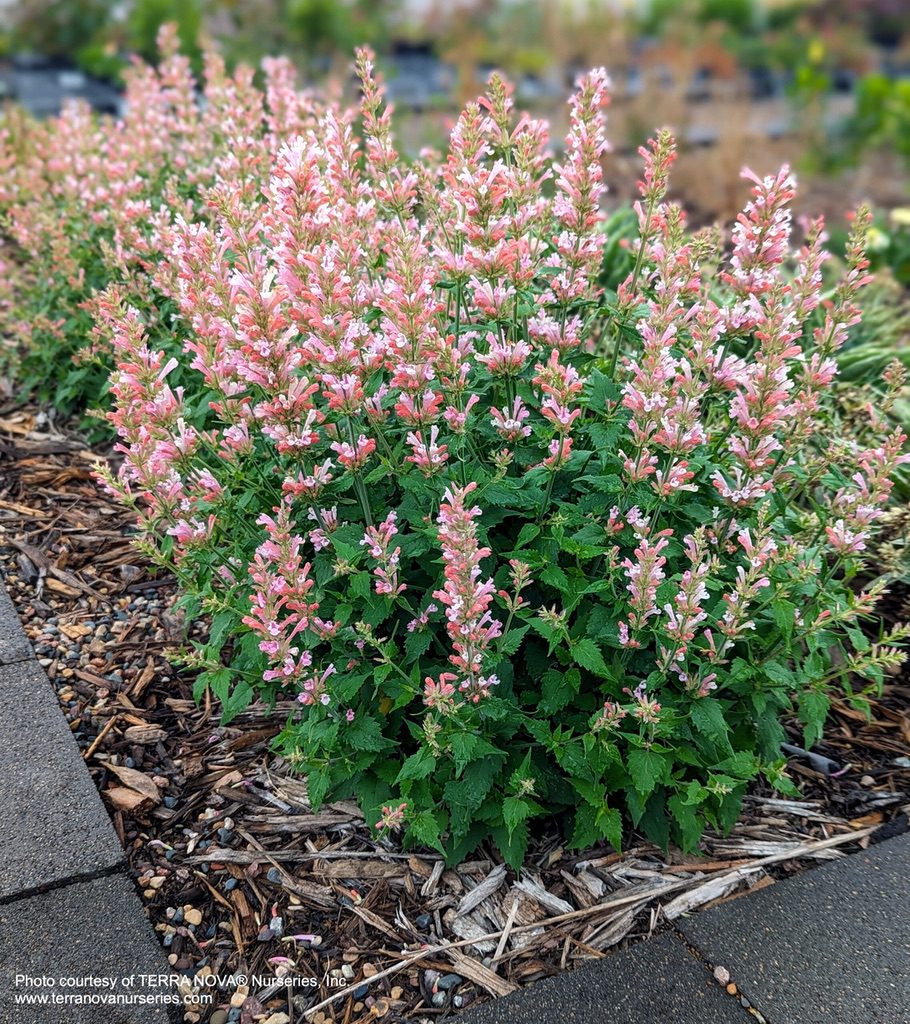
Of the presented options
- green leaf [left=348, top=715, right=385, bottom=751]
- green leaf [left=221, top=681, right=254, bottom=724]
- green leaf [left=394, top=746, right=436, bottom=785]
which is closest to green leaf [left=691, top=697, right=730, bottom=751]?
green leaf [left=394, top=746, right=436, bottom=785]

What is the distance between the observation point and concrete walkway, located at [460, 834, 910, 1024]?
228 centimetres

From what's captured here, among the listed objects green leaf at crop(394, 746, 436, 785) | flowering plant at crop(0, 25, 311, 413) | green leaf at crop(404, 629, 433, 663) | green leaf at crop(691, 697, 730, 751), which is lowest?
green leaf at crop(394, 746, 436, 785)

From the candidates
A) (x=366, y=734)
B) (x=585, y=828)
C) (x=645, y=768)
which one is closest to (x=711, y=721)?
(x=645, y=768)

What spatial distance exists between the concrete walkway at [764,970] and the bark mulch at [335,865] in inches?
4.8

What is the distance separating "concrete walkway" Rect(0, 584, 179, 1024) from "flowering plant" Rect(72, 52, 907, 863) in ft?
1.74

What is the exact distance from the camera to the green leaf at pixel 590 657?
93.6 inches

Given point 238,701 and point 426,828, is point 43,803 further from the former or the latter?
point 426,828

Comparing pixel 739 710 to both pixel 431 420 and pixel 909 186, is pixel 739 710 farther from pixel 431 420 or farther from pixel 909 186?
pixel 909 186

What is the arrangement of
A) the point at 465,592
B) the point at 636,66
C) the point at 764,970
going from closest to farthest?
1. the point at 465,592
2. the point at 764,970
3. the point at 636,66

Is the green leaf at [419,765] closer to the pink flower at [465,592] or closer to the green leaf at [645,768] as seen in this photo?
the pink flower at [465,592]

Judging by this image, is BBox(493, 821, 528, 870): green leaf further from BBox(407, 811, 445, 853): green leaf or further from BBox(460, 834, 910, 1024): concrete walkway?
BBox(460, 834, 910, 1024): concrete walkway

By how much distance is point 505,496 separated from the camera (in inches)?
96.7

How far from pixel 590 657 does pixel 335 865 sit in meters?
1.00

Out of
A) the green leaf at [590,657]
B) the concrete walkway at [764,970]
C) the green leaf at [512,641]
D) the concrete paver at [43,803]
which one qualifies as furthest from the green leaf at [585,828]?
the concrete paver at [43,803]
